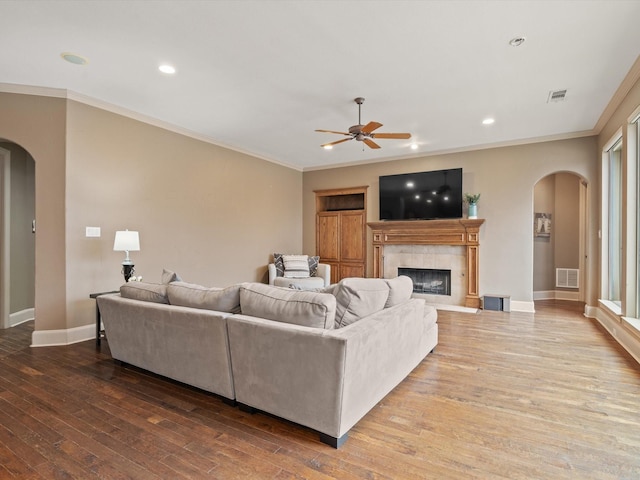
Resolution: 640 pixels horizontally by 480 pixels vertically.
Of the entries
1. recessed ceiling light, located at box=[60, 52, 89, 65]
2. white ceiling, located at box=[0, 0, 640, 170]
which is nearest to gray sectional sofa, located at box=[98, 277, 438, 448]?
white ceiling, located at box=[0, 0, 640, 170]

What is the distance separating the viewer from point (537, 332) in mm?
4402

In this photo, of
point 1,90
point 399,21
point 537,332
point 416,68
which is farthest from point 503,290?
point 1,90

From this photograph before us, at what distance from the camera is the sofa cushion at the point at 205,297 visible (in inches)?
96.0

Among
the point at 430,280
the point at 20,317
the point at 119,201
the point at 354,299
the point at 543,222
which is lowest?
the point at 20,317

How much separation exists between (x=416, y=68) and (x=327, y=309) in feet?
8.62

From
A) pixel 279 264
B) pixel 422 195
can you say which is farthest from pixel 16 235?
pixel 422 195

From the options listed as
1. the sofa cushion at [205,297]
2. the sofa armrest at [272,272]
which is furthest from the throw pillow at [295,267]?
the sofa cushion at [205,297]

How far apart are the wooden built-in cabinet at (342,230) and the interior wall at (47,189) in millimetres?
4877

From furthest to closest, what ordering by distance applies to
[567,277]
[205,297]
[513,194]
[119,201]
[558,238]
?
[558,238], [567,277], [513,194], [119,201], [205,297]

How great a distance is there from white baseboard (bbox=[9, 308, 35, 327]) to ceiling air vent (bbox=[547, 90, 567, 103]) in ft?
24.3

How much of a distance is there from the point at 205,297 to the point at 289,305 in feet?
2.44

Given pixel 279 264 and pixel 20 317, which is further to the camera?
pixel 279 264

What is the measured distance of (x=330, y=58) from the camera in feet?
10.5

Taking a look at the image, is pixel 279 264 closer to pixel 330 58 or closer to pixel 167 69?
pixel 167 69
